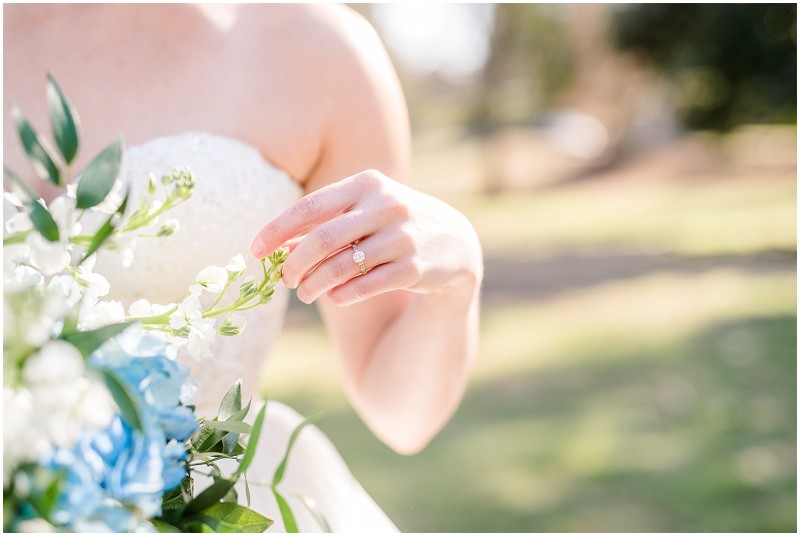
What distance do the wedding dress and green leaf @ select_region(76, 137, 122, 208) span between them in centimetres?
71

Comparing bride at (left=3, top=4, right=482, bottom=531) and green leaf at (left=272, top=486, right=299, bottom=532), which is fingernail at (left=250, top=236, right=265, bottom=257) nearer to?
green leaf at (left=272, top=486, right=299, bottom=532)

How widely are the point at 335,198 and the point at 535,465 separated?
11.1 ft

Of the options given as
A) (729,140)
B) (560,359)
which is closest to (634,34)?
(729,140)

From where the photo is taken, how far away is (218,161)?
4.73ft

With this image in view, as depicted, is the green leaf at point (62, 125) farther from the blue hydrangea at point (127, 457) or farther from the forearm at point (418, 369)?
the forearm at point (418, 369)

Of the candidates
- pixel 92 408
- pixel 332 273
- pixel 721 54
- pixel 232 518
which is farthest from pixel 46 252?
pixel 721 54

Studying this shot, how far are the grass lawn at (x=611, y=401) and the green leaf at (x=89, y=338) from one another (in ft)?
10.3

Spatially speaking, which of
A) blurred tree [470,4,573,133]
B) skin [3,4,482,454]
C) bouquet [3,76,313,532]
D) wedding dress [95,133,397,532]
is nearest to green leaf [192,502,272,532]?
bouquet [3,76,313,532]

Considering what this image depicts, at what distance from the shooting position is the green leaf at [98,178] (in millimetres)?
592

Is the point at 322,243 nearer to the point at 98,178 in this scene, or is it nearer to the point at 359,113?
the point at 98,178

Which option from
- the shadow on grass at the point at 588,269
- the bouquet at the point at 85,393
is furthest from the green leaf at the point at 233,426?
the shadow on grass at the point at 588,269

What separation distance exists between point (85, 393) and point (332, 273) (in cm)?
38

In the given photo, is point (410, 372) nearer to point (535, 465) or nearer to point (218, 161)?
point (218, 161)

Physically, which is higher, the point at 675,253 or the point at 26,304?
the point at 675,253
